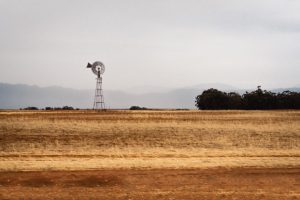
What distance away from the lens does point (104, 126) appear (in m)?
40.8

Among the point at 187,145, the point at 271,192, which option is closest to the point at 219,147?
the point at 187,145

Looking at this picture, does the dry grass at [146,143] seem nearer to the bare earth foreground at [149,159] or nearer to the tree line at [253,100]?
the bare earth foreground at [149,159]

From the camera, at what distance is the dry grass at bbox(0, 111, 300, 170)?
26422 millimetres

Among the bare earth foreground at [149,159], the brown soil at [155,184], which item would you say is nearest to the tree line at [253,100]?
the bare earth foreground at [149,159]

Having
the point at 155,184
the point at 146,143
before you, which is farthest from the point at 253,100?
the point at 155,184

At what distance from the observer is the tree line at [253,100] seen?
274 feet

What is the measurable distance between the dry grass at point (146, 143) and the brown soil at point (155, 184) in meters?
2.40

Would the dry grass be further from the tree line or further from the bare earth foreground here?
the tree line

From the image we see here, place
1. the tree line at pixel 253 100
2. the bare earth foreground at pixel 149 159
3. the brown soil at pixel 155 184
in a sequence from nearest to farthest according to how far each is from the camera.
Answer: the brown soil at pixel 155 184 → the bare earth foreground at pixel 149 159 → the tree line at pixel 253 100

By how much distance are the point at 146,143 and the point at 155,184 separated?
50.2 ft

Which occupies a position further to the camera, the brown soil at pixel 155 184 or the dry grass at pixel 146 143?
the dry grass at pixel 146 143

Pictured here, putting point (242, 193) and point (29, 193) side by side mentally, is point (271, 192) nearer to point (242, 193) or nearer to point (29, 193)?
point (242, 193)

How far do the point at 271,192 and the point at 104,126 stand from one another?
24375 mm

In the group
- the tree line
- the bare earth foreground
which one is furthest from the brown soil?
the tree line
